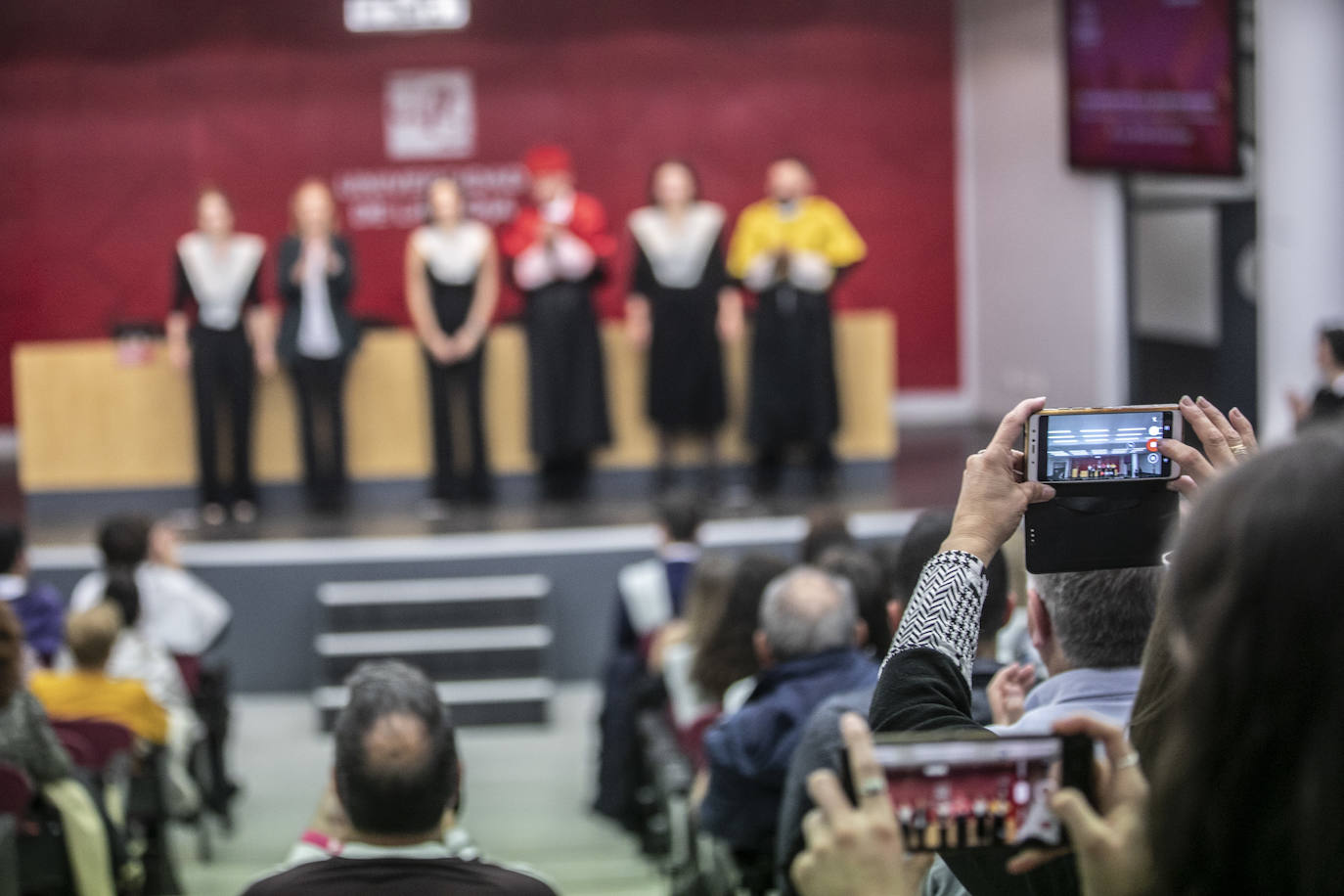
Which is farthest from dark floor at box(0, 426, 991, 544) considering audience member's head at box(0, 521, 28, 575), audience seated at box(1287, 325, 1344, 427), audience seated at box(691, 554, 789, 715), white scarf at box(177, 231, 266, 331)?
audience seated at box(691, 554, 789, 715)

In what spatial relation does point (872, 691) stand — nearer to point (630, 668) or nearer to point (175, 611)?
point (630, 668)

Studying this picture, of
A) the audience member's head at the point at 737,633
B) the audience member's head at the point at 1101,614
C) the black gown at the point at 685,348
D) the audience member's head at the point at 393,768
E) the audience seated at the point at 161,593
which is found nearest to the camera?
the audience member's head at the point at 1101,614

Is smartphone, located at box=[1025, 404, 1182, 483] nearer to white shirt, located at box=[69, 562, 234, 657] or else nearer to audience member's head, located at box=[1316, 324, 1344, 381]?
audience member's head, located at box=[1316, 324, 1344, 381]

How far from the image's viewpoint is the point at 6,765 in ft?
10.7

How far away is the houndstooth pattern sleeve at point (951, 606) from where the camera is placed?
1.50m

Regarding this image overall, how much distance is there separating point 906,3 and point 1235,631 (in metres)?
10.3

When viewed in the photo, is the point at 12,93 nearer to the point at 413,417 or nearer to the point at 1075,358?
the point at 413,417

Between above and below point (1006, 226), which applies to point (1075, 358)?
below

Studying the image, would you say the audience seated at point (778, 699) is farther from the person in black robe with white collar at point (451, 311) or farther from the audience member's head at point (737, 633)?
the person in black robe with white collar at point (451, 311)

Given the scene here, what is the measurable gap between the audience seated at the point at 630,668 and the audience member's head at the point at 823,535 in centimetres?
58

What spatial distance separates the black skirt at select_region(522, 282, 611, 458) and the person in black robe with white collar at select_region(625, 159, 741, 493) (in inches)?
9.0

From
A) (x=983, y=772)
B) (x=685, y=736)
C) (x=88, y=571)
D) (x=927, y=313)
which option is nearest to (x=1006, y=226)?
(x=927, y=313)

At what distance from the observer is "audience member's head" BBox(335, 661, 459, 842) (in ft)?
7.42

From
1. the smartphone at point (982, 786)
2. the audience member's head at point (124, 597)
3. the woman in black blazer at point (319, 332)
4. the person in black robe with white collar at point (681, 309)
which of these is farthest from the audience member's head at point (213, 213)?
the smartphone at point (982, 786)
